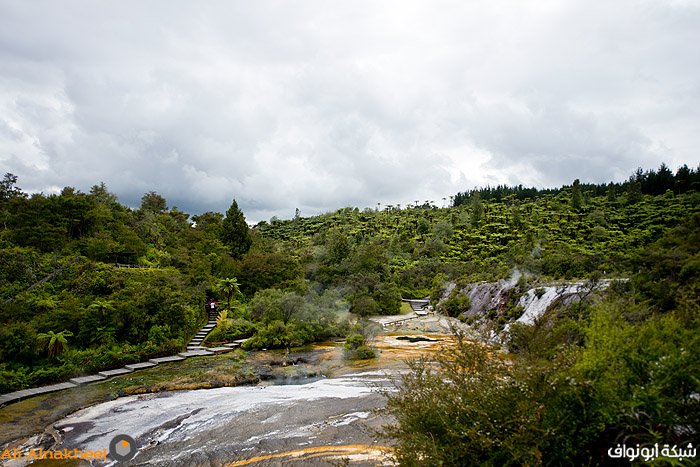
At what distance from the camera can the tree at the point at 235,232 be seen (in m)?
29.0

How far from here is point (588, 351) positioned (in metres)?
3.78

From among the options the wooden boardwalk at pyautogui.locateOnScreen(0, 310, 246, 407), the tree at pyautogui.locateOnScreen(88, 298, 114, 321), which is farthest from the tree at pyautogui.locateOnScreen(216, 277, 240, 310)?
the tree at pyautogui.locateOnScreen(88, 298, 114, 321)

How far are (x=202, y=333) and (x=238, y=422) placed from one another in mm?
9978

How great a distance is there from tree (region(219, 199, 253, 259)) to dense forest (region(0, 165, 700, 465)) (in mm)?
127

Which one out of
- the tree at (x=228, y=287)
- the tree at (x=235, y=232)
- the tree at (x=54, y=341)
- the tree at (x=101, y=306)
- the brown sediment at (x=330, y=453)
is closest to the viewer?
the brown sediment at (x=330, y=453)

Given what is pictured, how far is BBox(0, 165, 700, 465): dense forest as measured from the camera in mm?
3285

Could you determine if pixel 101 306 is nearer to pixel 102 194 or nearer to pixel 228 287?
pixel 228 287

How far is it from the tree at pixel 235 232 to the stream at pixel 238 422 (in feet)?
57.1

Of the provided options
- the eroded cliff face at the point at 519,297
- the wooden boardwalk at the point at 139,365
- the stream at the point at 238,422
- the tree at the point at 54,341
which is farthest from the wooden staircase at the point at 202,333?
the eroded cliff face at the point at 519,297

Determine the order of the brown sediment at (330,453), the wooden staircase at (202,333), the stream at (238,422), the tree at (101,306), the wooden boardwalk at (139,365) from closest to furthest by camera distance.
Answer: the brown sediment at (330,453) → the stream at (238,422) → the wooden boardwalk at (139,365) → the tree at (101,306) → the wooden staircase at (202,333)

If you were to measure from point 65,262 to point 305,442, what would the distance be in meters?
15.9

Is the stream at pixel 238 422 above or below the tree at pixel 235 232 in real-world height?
below

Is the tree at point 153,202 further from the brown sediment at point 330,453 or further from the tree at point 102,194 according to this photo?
the brown sediment at point 330,453

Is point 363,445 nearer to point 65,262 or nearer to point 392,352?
point 392,352
